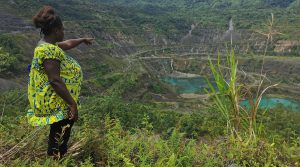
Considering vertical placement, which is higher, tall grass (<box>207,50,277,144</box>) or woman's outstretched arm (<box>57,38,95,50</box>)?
woman's outstretched arm (<box>57,38,95,50</box>)

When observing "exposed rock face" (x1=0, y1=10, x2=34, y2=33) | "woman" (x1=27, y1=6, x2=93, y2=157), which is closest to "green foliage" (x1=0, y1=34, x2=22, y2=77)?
"exposed rock face" (x1=0, y1=10, x2=34, y2=33)

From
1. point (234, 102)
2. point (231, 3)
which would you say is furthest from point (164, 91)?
point (231, 3)

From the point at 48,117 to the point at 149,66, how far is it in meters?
66.0

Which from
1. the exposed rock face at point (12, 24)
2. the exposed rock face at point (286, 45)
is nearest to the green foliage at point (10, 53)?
the exposed rock face at point (12, 24)

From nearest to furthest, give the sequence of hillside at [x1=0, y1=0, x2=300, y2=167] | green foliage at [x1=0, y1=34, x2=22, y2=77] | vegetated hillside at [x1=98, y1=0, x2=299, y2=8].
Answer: hillside at [x1=0, y1=0, x2=300, y2=167]
green foliage at [x1=0, y1=34, x2=22, y2=77]
vegetated hillside at [x1=98, y1=0, x2=299, y2=8]

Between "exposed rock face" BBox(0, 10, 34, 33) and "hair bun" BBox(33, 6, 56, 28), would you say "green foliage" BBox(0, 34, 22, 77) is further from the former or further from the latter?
"hair bun" BBox(33, 6, 56, 28)

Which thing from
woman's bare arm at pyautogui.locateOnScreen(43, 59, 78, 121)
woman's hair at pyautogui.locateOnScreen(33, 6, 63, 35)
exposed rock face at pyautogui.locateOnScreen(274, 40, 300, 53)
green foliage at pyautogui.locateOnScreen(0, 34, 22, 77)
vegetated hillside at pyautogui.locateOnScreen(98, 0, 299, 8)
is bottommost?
vegetated hillside at pyautogui.locateOnScreen(98, 0, 299, 8)

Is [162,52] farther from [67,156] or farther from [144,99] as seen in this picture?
[67,156]

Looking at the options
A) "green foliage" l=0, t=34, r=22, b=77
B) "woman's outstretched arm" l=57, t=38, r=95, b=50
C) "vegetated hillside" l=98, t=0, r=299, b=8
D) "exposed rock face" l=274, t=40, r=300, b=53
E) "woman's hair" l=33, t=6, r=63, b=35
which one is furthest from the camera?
"vegetated hillside" l=98, t=0, r=299, b=8

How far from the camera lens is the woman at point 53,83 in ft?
9.07

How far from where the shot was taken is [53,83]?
108 inches

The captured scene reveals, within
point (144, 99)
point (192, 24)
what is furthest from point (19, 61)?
point (192, 24)

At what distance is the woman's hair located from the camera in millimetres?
2842

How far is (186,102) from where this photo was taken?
46562mm
